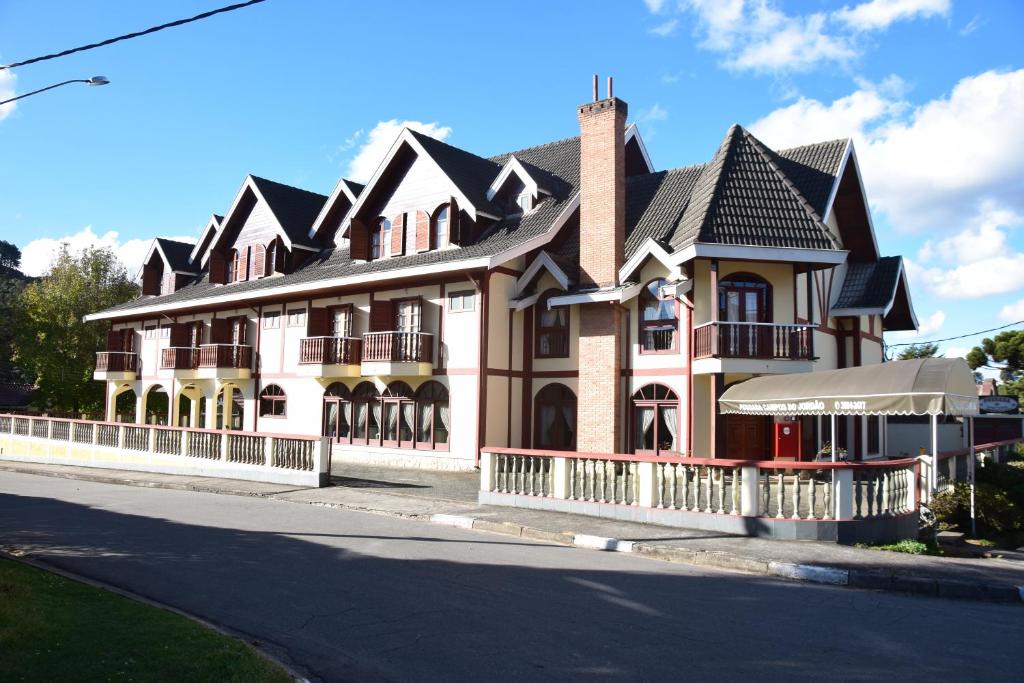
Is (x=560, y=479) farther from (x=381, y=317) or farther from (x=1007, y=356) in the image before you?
(x=1007, y=356)

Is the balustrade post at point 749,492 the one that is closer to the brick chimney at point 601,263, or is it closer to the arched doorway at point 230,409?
the brick chimney at point 601,263

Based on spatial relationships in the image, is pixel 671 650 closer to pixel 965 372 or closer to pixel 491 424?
pixel 965 372

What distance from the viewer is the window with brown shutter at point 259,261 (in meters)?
30.7

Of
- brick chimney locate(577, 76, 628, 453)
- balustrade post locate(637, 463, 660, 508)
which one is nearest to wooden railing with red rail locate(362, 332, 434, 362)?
brick chimney locate(577, 76, 628, 453)

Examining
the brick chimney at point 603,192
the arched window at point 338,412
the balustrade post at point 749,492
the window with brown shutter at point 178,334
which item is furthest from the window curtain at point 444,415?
the window with brown shutter at point 178,334

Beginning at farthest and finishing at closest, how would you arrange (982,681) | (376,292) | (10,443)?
(10,443), (376,292), (982,681)

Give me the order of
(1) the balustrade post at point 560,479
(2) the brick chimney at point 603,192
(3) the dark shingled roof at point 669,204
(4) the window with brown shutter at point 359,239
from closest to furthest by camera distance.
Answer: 1. (1) the balustrade post at point 560,479
2. (3) the dark shingled roof at point 669,204
3. (2) the brick chimney at point 603,192
4. (4) the window with brown shutter at point 359,239

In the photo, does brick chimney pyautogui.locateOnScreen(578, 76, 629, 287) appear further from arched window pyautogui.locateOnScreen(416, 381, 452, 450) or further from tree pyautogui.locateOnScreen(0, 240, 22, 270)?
tree pyautogui.locateOnScreen(0, 240, 22, 270)

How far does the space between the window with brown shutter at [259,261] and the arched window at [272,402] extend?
4.83 meters

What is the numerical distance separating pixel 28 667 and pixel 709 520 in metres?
9.51

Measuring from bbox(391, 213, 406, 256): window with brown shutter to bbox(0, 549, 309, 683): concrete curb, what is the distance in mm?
16988

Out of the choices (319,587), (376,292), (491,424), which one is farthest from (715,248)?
(319,587)

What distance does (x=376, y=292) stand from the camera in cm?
2542

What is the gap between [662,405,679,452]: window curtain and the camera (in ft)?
67.8
